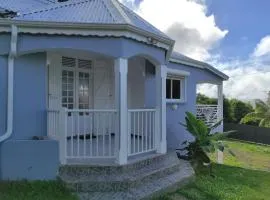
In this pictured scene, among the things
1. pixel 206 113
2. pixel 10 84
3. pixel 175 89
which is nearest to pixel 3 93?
pixel 10 84

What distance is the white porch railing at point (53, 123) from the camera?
8570mm

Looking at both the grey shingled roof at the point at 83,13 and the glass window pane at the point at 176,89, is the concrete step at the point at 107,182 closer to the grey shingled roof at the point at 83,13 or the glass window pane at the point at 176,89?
the grey shingled roof at the point at 83,13

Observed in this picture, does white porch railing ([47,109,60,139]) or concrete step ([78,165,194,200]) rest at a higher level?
white porch railing ([47,109,60,139])

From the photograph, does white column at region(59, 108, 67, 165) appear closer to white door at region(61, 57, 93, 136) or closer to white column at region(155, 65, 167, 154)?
white door at region(61, 57, 93, 136)

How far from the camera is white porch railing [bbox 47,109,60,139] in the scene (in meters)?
8.57

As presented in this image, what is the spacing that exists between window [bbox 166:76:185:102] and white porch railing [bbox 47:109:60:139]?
6047mm

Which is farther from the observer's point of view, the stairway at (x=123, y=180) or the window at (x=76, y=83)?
the window at (x=76, y=83)

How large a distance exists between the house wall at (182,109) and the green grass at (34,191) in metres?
6.81

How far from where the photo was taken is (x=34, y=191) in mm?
7301

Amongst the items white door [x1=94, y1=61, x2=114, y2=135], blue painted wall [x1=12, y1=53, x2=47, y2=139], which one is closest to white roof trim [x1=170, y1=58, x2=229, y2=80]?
white door [x1=94, y1=61, x2=114, y2=135]

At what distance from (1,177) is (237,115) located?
3037 centimetres

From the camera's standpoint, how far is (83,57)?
11.4 meters

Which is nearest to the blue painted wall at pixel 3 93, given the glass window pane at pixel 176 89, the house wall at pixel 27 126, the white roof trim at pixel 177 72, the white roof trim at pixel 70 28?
the house wall at pixel 27 126

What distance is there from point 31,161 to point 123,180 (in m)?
2.15
